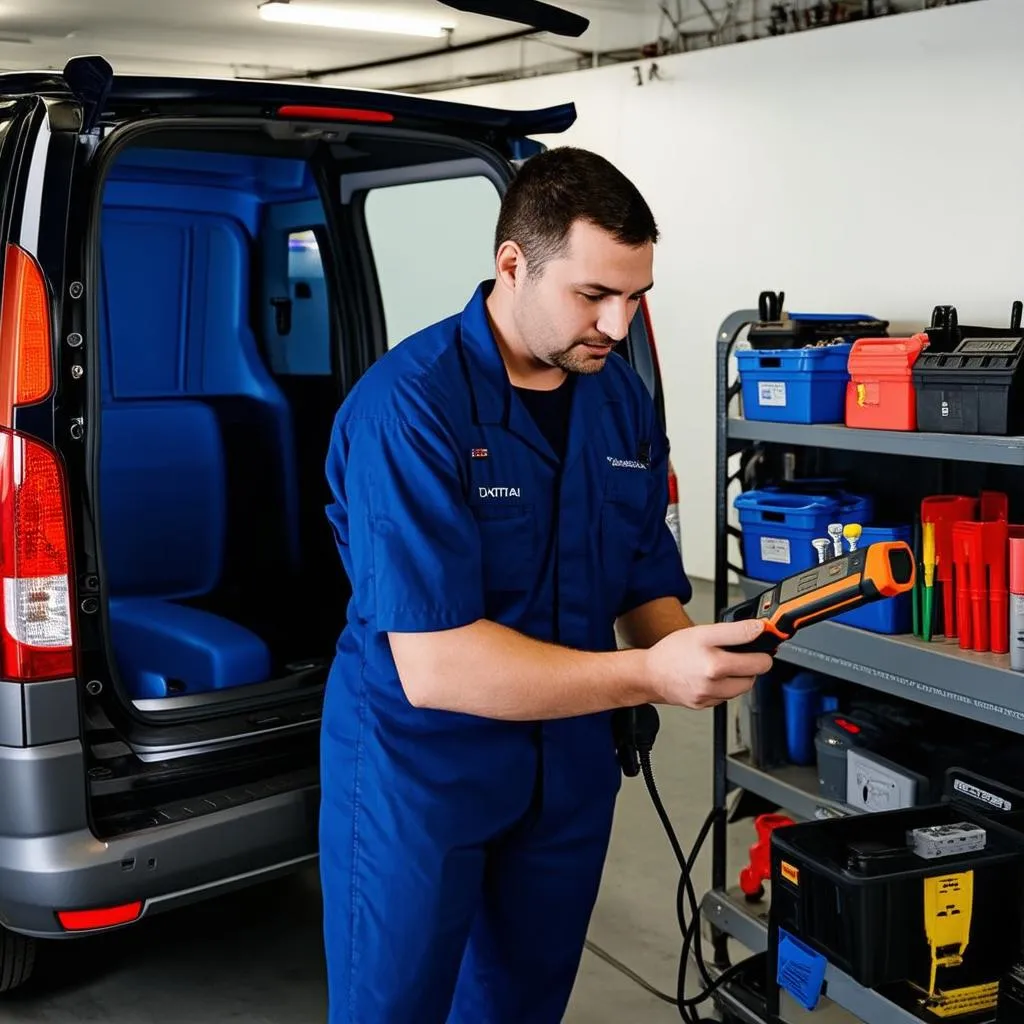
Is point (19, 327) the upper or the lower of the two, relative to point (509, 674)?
upper

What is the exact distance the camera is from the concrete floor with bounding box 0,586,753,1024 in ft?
9.37

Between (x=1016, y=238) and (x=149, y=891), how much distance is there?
433 centimetres

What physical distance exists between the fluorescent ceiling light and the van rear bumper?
282 inches

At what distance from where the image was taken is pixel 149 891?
243cm

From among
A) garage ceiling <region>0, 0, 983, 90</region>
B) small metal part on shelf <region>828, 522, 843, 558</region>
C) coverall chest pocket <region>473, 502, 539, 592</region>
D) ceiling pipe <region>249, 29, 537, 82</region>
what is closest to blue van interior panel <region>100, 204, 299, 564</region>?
small metal part on shelf <region>828, 522, 843, 558</region>

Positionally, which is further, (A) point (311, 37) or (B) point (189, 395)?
(A) point (311, 37)

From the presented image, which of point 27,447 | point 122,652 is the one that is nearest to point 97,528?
point 27,447

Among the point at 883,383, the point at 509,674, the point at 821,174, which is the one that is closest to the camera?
the point at 509,674

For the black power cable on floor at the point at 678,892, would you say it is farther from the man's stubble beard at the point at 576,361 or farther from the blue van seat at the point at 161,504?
the blue van seat at the point at 161,504

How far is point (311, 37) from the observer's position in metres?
9.84

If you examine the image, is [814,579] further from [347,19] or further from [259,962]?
[347,19]

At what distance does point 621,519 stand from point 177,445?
6.36 feet

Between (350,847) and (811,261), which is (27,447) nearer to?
(350,847)

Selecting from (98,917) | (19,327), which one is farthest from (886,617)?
(19,327)
